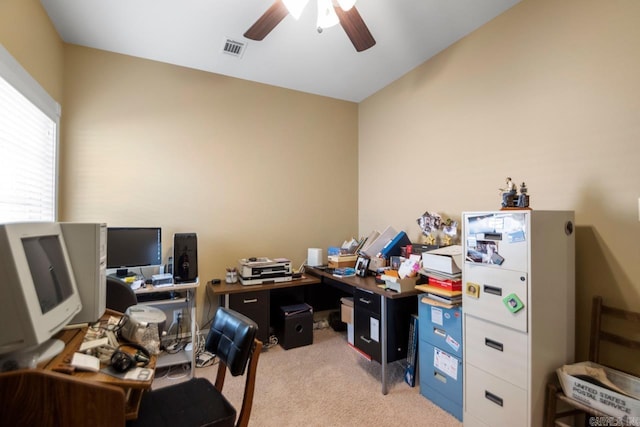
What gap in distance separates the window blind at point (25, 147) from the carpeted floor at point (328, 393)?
1.68 metres

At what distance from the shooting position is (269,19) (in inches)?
72.6

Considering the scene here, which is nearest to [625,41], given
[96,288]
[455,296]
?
[455,296]

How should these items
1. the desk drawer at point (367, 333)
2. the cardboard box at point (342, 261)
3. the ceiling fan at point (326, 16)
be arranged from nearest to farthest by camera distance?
the ceiling fan at point (326, 16)
the desk drawer at point (367, 333)
the cardboard box at point (342, 261)

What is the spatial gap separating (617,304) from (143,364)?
7.92 feet

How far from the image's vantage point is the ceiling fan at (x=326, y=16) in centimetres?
165

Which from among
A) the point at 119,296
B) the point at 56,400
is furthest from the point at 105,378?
the point at 119,296

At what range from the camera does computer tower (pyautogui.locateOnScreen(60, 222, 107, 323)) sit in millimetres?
1294

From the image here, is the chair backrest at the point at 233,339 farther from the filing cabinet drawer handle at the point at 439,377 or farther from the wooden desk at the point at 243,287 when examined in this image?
the filing cabinet drawer handle at the point at 439,377

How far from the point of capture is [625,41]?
1.63 meters

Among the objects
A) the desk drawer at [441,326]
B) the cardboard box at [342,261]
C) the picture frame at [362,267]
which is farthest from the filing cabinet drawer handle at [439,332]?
the cardboard box at [342,261]

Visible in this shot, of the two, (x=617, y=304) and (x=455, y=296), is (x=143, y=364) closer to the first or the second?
(x=455, y=296)

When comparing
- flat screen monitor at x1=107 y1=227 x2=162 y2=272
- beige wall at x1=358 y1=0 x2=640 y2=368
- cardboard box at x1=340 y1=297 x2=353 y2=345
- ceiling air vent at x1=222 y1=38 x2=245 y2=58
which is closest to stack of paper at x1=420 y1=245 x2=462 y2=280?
beige wall at x1=358 y1=0 x2=640 y2=368

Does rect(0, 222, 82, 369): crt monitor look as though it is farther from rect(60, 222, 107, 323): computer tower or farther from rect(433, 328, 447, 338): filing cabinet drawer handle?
rect(433, 328, 447, 338): filing cabinet drawer handle

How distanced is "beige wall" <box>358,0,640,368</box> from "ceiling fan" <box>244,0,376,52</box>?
3.60 ft
